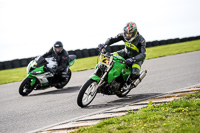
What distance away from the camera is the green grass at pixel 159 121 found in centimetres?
A: 409

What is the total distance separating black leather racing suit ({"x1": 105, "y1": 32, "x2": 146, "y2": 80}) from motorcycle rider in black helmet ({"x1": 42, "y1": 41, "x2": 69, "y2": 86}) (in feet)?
10.4

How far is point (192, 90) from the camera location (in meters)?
6.75

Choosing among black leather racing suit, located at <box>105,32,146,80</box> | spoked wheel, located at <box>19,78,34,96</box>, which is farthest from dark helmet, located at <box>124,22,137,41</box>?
spoked wheel, located at <box>19,78,34,96</box>

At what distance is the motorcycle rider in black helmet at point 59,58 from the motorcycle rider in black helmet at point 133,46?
125 inches

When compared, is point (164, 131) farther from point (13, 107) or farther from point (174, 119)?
point (13, 107)

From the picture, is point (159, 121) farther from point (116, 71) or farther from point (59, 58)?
point (59, 58)

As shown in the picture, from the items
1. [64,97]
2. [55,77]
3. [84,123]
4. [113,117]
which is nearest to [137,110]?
[113,117]

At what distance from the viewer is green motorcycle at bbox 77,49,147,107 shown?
263 inches

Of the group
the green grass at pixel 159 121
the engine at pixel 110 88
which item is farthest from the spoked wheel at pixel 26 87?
the green grass at pixel 159 121

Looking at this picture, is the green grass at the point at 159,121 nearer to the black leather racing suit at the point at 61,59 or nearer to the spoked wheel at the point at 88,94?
the spoked wheel at the point at 88,94

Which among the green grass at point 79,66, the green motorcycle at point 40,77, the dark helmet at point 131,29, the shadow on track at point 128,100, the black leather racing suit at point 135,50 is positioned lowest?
the green grass at point 79,66

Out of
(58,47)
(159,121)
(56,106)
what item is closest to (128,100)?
(56,106)

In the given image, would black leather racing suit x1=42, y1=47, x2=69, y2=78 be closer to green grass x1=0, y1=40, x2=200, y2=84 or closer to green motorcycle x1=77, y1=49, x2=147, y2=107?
green motorcycle x1=77, y1=49, x2=147, y2=107

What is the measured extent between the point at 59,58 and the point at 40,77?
1182mm
